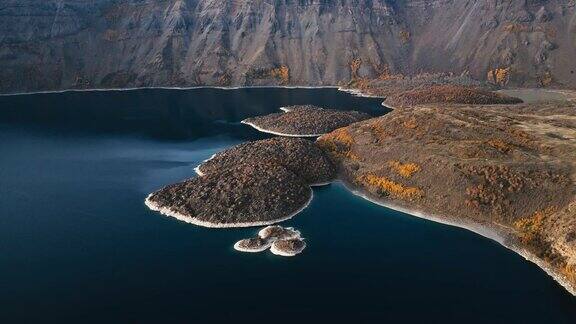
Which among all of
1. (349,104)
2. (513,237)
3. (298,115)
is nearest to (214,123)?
(298,115)

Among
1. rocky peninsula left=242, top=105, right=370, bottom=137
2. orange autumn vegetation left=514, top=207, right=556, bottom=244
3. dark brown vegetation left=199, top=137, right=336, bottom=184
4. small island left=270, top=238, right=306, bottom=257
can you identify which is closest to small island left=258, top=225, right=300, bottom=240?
small island left=270, top=238, right=306, bottom=257

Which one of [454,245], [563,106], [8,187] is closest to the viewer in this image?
[454,245]

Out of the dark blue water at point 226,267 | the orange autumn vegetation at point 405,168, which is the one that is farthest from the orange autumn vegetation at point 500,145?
the dark blue water at point 226,267

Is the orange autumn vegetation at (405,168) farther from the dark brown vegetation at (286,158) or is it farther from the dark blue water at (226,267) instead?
the dark brown vegetation at (286,158)

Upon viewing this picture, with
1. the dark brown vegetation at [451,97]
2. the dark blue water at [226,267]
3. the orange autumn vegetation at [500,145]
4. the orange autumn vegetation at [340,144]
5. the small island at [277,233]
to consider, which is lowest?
the dark blue water at [226,267]

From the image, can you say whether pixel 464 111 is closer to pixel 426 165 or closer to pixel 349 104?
pixel 426 165

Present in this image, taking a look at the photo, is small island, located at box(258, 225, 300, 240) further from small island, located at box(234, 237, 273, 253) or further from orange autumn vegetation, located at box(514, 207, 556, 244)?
orange autumn vegetation, located at box(514, 207, 556, 244)
